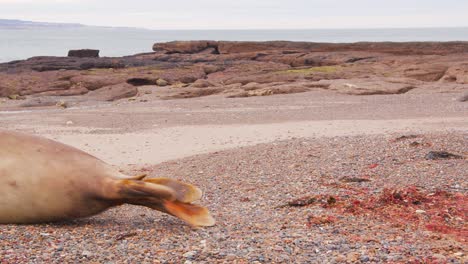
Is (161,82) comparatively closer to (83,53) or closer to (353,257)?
(83,53)

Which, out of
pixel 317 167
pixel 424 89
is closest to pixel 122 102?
pixel 424 89

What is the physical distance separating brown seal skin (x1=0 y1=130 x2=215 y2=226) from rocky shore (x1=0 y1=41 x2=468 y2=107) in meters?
16.1

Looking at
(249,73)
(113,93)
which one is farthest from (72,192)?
(249,73)

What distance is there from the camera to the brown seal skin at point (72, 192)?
5184mm

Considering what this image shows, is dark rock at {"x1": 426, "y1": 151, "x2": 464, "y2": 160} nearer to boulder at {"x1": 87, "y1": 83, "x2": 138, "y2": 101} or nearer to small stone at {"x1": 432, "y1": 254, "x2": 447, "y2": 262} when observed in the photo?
small stone at {"x1": 432, "y1": 254, "x2": 447, "y2": 262}

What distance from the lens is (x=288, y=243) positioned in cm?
477

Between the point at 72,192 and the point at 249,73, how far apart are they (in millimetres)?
23804

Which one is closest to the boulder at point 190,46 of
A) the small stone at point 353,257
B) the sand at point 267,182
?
the sand at point 267,182

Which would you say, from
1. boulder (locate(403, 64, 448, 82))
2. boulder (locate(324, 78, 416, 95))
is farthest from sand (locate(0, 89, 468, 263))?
boulder (locate(403, 64, 448, 82))

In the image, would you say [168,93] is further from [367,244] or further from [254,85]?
[367,244]

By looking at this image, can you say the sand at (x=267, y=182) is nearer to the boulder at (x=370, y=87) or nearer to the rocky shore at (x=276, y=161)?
the rocky shore at (x=276, y=161)

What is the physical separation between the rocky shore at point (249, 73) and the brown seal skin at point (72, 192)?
16115mm

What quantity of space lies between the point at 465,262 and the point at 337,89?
1765cm

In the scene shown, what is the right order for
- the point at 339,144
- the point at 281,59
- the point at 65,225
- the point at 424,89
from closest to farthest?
the point at 65,225 < the point at 339,144 < the point at 424,89 < the point at 281,59
